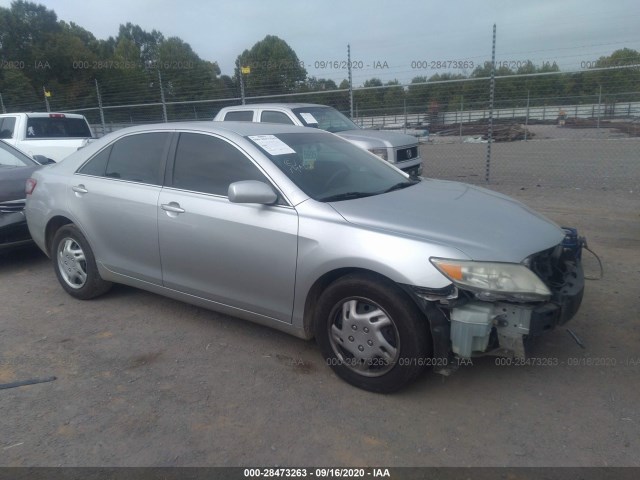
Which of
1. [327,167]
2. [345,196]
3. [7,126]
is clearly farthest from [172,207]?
[7,126]

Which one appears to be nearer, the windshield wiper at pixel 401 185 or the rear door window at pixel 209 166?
the rear door window at pixel 209 166

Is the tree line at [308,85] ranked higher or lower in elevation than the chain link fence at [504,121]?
higher

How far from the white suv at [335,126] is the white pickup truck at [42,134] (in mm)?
3270

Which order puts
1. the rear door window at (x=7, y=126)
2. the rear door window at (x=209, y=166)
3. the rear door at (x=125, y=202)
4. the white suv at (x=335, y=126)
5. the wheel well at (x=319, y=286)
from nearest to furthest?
the wheel well at (x=319, y=286)
the rear door window at (x=209, y=166)
the rear door at (x=125, y=202)
the white suv at (x=335, y=126)
the rear door window at (x=7, y=126)

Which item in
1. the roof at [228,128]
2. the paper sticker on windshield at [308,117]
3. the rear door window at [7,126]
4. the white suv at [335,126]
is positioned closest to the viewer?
the roof at [228,128]

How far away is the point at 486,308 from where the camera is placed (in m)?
2.86

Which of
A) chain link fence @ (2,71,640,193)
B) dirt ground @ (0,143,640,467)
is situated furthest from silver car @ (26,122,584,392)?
chain link fence @ (2,71,640,193)

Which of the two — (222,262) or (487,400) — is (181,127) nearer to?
(222,262)

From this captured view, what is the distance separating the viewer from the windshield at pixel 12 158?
6.48m

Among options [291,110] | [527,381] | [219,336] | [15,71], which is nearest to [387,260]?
[527,381]

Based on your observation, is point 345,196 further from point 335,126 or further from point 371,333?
point 335,126

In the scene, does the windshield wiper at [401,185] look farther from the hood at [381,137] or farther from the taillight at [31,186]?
the hood at [381,137]

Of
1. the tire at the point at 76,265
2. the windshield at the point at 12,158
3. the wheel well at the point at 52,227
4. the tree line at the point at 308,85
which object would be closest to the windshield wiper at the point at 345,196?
the tire at the point at 76,265

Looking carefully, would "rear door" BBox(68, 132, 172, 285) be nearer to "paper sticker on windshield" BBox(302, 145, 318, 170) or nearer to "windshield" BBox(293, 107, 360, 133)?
"paper sticker on windshield" BBox(302, 145, 318, 170)
